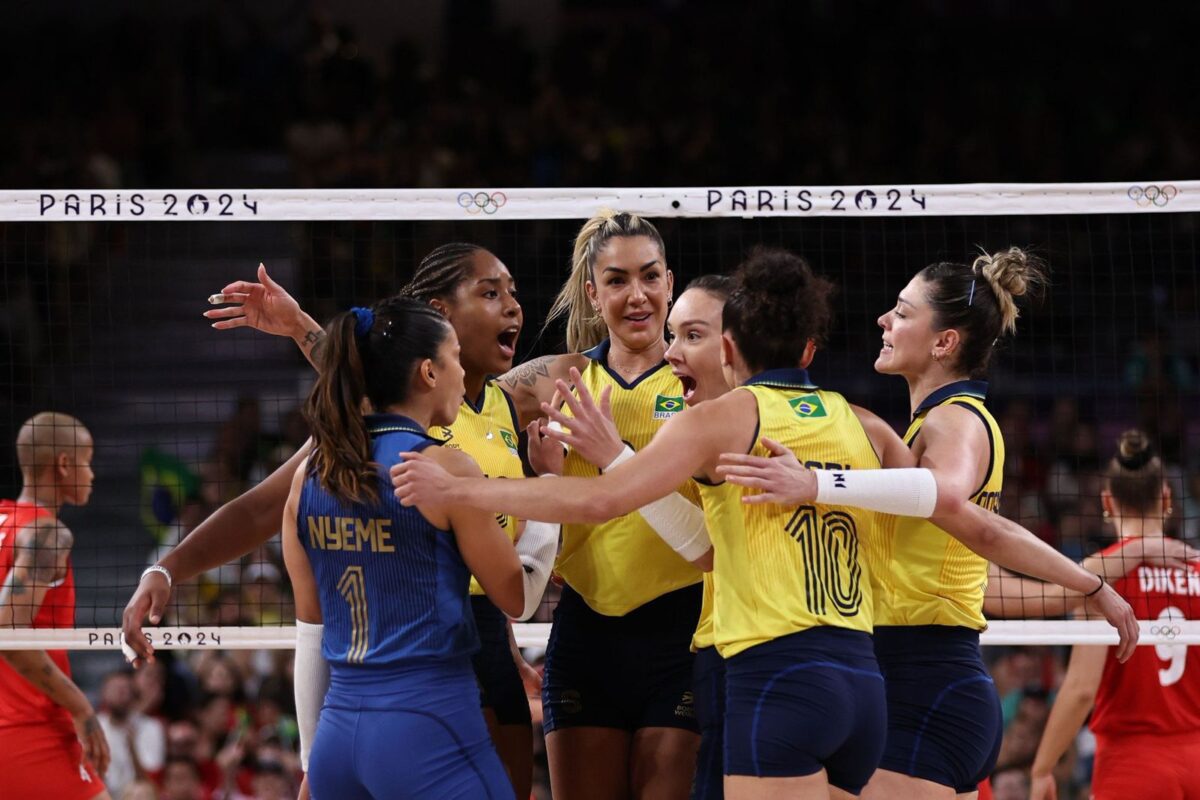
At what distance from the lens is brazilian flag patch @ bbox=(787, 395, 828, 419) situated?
161 inches

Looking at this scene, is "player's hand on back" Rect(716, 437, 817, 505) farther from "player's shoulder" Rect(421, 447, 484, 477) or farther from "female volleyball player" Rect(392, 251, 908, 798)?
"player's shoulder" Rect(421, 447, 484, 477)

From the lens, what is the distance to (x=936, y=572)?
4645mm

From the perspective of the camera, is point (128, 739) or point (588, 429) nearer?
point (588, 429)

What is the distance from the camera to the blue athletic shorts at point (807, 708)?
383 centimetres

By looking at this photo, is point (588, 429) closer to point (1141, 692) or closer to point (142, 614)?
point (142, 614)

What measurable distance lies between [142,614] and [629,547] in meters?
1.64

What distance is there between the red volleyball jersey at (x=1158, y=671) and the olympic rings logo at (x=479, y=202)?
316 centimetres

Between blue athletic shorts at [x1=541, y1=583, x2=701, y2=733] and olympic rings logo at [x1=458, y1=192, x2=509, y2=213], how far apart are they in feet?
5.58

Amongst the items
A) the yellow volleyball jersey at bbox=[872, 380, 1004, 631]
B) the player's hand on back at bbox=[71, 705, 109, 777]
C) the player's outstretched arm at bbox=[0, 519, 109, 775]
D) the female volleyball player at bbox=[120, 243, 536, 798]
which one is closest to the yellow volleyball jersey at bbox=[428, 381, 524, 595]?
the female volleyball player at bbox=[120, 243, 536, 798]

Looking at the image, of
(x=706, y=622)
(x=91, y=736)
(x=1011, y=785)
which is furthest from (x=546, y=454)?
(x=1011, y=785)

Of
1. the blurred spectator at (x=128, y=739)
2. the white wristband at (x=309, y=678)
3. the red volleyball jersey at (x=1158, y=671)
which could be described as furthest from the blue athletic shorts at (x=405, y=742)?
the blurred spectator at (x=128, y=739)

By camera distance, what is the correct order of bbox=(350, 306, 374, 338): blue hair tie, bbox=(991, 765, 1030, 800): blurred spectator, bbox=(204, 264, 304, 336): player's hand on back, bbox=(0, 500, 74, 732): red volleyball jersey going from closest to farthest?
bbox=(350, 306, 374, 338): blue hair tie < bbox=(204, 264, 304, 336): player's hand on back < bbox=(0, 500, 74, 732): red volleyball jersey < bbox=(991, 765, 1030, 800): blurred spectator

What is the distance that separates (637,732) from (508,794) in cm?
109

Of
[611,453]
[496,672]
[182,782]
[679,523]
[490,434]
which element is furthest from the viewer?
[182,782]
